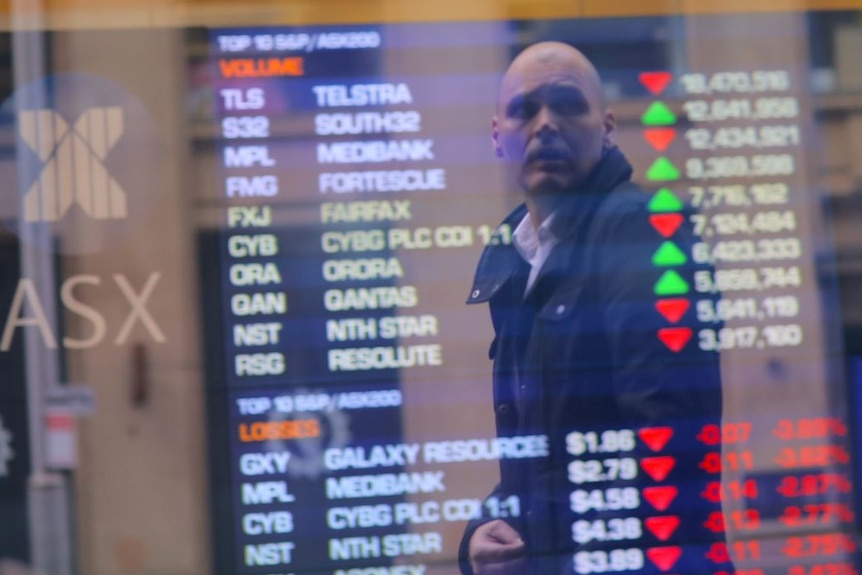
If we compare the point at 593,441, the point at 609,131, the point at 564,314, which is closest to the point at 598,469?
the point at 593,441

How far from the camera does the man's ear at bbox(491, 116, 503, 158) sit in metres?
2.76

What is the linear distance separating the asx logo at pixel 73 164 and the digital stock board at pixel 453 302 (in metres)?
0.24

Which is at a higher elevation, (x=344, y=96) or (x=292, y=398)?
(x=344, y=96)

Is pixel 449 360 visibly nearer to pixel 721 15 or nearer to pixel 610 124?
pixel 610 124

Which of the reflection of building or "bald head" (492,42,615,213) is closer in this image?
the reflection of building

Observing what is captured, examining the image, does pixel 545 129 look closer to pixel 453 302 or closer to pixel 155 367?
pixel 453 302

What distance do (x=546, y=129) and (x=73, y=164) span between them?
106cm

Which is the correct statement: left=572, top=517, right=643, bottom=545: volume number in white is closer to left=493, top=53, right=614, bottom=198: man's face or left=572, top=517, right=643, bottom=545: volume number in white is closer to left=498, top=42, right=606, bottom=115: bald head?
left=493, top=53, right=614, bottom=198: man's face

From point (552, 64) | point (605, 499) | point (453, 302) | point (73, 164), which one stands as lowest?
point (605, 499)

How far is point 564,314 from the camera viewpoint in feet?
9.00

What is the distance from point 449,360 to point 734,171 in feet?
2.61

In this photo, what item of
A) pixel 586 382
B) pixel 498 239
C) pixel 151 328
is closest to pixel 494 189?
pixel 498 239

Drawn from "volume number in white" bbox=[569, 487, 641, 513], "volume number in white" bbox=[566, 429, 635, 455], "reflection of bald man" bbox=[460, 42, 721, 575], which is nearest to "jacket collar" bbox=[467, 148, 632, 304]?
"reflection of bald man" bbox=[460, 42, 721, 575]

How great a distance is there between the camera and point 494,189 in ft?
9.07
